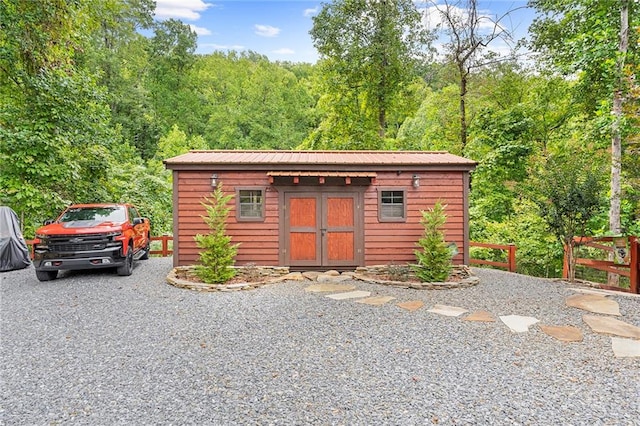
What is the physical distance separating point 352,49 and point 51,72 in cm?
1146

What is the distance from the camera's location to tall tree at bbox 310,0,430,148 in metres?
15.8

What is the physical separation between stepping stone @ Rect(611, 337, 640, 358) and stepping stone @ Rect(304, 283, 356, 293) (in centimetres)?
385

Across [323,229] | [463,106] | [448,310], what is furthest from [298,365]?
[463,106]

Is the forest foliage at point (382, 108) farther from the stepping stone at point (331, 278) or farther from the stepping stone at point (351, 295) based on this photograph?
the stepping stone at point (331, 278)

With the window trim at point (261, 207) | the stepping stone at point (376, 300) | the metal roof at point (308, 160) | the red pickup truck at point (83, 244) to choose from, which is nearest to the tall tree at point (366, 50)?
the metal roof at point (308, 160)

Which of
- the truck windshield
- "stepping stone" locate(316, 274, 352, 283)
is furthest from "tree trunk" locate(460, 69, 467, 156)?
the truck windshield

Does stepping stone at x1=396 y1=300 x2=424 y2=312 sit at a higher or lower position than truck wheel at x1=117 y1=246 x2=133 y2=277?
lower

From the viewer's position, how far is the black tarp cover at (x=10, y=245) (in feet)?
27.6

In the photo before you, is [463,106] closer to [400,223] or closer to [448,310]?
[400,223]

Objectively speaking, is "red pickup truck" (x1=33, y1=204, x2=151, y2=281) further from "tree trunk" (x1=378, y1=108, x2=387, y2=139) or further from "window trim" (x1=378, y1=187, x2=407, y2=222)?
"tree trunk" (x1=378, y1=108, x2=387, y2=139)

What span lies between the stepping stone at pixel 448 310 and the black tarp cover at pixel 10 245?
9.60 m

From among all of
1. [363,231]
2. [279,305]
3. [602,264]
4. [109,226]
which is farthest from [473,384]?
[109,226]

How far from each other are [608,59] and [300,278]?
8.55 metres

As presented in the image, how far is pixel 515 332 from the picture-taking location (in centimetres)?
449
